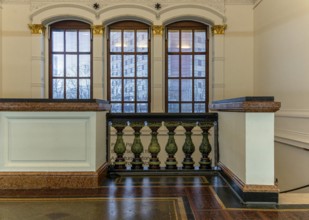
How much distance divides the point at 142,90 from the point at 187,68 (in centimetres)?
114

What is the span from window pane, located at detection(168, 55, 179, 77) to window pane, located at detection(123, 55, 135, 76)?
83 cm

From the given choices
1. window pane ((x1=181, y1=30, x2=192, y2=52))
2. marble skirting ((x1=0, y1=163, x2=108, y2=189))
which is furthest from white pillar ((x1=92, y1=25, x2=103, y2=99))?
marble skirting ((x1=0, y1=163, x2=108, y2=189))

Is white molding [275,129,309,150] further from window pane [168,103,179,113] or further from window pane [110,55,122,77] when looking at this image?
window pane [110,55,122,77]

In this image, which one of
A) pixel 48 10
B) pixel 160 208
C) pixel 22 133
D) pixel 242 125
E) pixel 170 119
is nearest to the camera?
pixel 160 208

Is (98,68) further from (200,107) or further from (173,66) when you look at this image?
(200,107)

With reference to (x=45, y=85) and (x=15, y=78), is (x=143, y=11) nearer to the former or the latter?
(x=45, y=85)

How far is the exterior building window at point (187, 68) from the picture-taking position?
7.33 meters

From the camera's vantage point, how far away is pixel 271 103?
2727 mm

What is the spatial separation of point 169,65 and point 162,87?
1.80 ft

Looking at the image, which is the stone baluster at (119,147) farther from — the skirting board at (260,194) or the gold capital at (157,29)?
the gold capital at (157,29)

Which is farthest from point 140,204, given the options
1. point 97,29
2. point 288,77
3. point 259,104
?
point 97,29

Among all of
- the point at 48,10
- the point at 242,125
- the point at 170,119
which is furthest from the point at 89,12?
the point at 242,125

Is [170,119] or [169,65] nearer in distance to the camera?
[170,119]

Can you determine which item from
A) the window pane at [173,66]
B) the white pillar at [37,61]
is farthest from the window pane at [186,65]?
the white pillar at [37,61]
